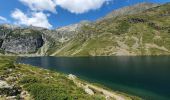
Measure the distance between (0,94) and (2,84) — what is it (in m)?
3.21

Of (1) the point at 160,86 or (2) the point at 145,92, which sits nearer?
(2) the point at 145,92

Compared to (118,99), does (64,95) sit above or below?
above

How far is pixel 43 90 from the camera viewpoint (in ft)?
170

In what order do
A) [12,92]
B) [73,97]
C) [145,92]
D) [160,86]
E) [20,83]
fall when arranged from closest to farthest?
1. [73,97]
2. [12,92]
3. [20,83]
4. [145,92]
5. [160,86]

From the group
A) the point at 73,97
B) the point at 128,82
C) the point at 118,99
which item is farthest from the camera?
the point at 128,82

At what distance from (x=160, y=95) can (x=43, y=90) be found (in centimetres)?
5471

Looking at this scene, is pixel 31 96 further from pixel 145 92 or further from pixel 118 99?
pixel 145 92

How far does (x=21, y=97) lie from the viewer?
53.0m

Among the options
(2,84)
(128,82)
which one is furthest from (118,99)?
(128,82)

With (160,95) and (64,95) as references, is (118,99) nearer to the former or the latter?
(160,95)

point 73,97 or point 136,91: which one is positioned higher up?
point 73,97

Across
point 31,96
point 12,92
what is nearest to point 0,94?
point 12,92

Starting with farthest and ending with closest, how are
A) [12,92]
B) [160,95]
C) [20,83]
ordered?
[160,95]
[20,83]
[12,92]

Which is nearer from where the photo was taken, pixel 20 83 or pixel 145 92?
pixel 20 83
